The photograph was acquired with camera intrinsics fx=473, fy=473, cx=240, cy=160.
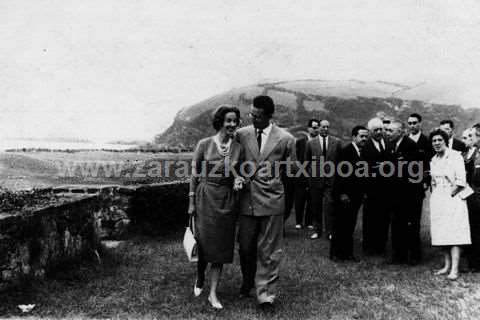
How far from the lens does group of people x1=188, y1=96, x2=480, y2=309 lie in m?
4.45

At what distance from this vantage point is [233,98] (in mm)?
14914

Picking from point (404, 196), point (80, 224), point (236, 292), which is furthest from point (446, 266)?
point (80, 224)

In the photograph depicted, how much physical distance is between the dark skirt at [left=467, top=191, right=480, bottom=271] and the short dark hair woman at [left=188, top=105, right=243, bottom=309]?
3.15 m

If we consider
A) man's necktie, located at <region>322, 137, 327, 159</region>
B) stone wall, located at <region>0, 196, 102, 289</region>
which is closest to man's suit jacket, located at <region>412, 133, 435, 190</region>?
man's necktie, located at <region>322, 137, 327, 159</region>

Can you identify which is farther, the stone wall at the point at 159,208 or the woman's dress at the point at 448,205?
the stone wall at the point at 159,208

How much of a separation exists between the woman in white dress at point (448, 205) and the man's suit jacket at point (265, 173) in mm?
2258

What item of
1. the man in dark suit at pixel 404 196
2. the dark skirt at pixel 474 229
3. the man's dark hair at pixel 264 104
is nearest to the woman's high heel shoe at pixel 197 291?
the man's dark hair at pixel 264 104

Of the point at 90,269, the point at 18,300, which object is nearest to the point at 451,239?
the point at 90,269

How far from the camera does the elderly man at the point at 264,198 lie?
14.3 feet

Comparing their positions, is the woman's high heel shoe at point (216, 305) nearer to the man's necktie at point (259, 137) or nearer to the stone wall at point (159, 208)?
the man's necktie at point (259, 137)

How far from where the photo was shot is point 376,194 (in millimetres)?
6840

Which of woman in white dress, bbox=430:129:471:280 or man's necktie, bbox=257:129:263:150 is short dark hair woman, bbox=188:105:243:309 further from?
woman in white dress, bbox=430:129:471:280

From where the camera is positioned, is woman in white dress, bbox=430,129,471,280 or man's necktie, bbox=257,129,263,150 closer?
man's necktie, bbox=257,129,263,150

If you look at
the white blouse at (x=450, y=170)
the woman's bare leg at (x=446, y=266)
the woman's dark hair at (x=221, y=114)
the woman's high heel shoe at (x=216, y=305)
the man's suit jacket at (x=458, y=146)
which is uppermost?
the woman's dark hair at (x=221, y=114)
